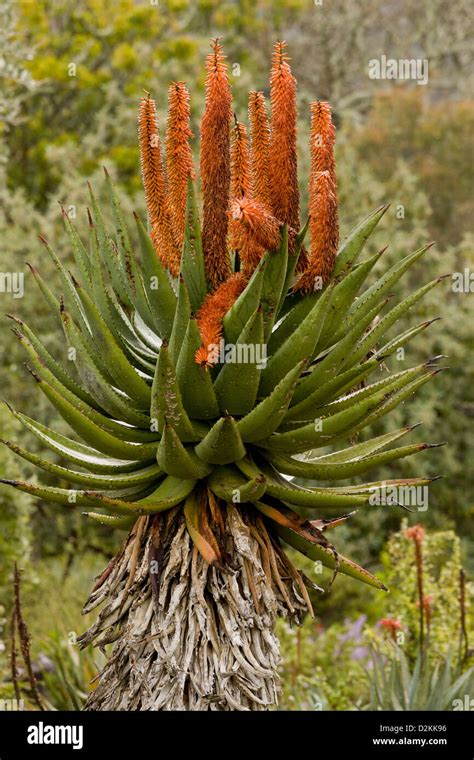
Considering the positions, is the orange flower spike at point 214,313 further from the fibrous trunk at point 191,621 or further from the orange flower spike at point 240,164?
the fibrous trunk at point 191,621

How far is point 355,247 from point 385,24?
26340 mm

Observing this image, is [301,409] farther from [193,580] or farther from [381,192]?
[381,192]

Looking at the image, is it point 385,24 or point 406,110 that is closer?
point 406,110

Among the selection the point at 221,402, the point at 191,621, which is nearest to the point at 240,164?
the point at 221,402

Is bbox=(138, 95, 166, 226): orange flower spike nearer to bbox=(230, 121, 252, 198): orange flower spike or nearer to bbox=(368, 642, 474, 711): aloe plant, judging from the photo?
bbox=(230, 121, 252, 198): orange flower spike

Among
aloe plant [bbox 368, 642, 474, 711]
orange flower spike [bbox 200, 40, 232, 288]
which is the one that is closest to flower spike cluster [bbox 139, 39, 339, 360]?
orange flower spike [bbox 200, 40, 232, 288]

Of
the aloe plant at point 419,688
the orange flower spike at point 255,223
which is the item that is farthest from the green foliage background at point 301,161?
the orange flower spike at point 255,223

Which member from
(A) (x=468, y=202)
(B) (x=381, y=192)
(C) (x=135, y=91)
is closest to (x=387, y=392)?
(B) (x=381, y=192)

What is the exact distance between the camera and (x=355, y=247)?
12.5 ft

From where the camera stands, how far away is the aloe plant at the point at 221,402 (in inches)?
137

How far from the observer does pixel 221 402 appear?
3.63m

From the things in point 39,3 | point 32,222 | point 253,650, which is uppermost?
point 39,3

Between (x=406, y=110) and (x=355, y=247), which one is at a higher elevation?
(x=406, y=110)
